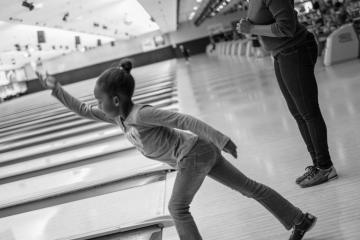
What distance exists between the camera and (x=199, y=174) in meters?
2.35

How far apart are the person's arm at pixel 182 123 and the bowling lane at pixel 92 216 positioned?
122 centimetres

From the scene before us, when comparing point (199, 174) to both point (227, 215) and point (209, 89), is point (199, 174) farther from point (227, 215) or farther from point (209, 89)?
point (209, 89)

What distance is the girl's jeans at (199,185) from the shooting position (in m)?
2.35

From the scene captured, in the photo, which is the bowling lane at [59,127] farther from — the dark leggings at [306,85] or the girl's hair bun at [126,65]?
the girl's hair bun at [126,65]

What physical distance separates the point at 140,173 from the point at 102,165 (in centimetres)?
98

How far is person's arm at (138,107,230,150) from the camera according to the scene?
2125 mm

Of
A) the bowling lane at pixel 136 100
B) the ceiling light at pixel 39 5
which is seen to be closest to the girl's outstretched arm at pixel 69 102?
the bowling lane at pixel 136 100

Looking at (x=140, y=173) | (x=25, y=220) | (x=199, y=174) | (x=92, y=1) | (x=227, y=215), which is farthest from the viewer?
(x=92, y=1)

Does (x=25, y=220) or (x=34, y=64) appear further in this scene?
(x=25, y=220)

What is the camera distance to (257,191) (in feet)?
7.85

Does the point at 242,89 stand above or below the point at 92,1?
below

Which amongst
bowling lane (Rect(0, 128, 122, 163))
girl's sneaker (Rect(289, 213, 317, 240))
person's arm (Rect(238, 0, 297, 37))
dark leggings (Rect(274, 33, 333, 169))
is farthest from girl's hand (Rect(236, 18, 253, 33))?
bowling lane (Rect(0, 128, 122, 163))

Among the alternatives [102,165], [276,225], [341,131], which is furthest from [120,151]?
[276,225]

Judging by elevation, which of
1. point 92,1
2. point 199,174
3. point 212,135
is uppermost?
point 92,1
